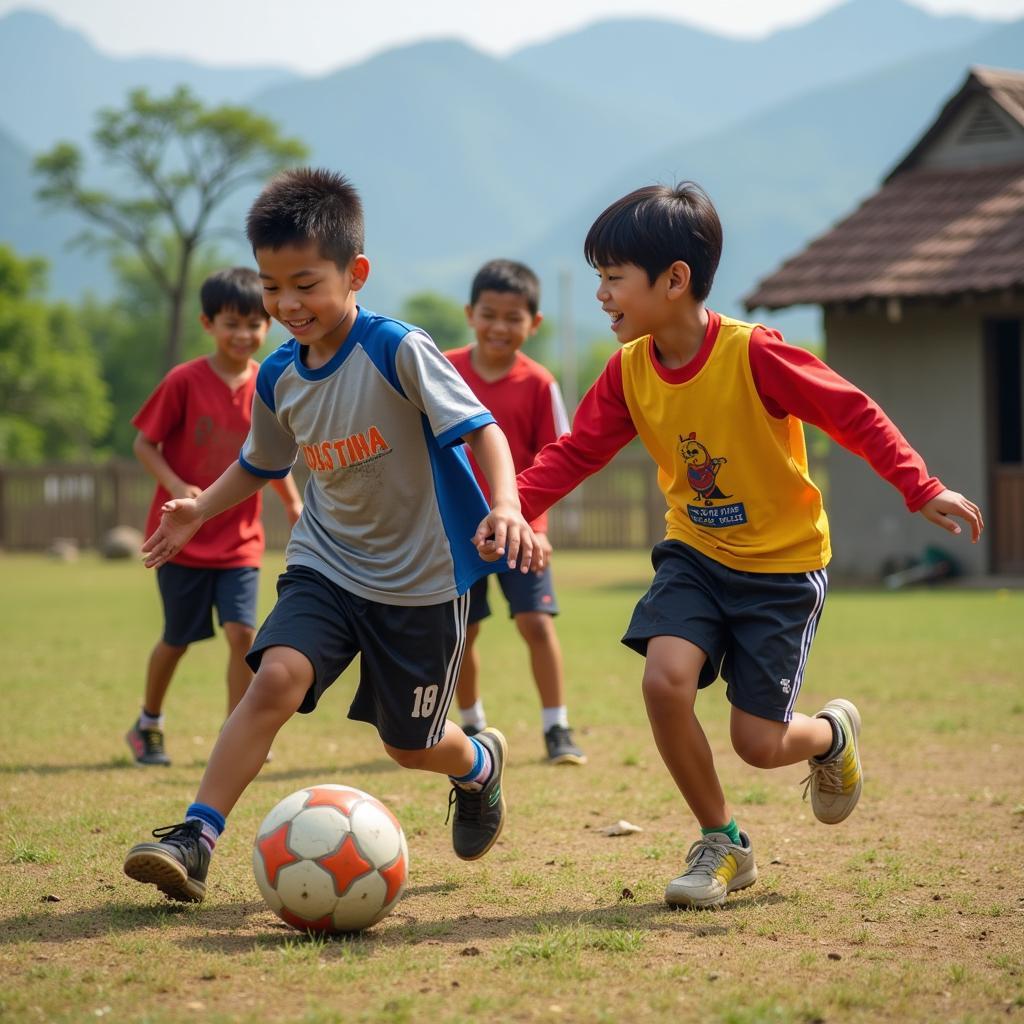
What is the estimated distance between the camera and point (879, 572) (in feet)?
55.8

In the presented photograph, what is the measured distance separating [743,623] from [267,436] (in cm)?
149

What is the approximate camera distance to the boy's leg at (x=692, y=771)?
12.9 ft

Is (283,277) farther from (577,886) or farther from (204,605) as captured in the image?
(204,605)

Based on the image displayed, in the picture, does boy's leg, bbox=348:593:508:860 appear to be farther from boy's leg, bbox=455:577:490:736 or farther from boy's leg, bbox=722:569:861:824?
boy's leg, bbox=455:577:490:736

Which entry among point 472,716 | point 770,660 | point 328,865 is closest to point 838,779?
point 770,660

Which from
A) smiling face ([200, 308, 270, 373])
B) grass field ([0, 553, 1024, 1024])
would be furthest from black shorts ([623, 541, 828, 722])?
smiling face ([200, 308, 270, 373])

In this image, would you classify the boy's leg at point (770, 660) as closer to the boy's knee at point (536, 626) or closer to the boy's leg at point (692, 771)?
the boy's leg at point (692, 771)

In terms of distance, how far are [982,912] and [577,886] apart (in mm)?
1116

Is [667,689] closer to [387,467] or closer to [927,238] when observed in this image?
[387,467]

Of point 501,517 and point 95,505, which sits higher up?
point 95,505

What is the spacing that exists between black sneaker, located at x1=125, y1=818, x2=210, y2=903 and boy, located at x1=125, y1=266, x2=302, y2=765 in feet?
7.92

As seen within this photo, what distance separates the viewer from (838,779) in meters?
4.43

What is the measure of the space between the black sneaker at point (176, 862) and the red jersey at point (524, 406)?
115 inches

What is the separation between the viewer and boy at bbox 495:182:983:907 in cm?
399
